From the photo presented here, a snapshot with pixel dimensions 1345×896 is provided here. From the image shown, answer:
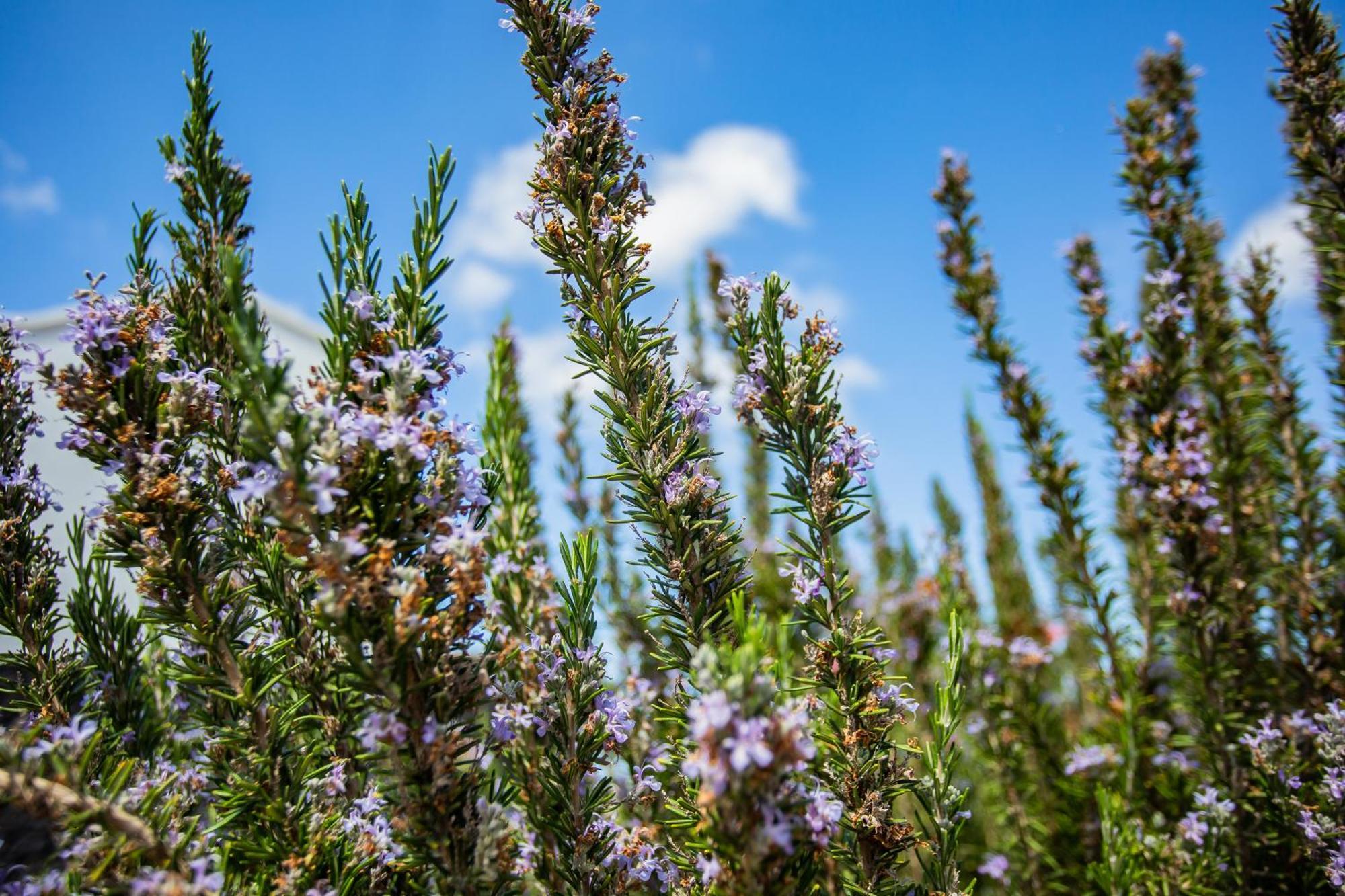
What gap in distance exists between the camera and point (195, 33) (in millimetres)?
2941

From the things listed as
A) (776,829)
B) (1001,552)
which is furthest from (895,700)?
(1001,552)

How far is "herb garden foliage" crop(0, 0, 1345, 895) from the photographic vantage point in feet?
6.42

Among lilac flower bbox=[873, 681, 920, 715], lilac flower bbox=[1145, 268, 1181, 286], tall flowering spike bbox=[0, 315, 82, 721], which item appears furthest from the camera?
lilac flower bbox=[1145, 268, 1181, 286]

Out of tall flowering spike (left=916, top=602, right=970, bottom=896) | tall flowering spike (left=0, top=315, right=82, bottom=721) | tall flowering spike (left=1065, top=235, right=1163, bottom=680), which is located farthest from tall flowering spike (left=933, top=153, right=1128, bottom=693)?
tall flowering spike (left=0, top=315, right=82, bottom=721)

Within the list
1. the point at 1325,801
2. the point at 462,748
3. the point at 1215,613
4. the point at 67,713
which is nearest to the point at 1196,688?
the point at 1215,613

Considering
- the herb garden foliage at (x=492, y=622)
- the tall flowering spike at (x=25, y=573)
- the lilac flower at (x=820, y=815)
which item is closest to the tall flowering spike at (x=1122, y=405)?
the herb garden foliage at (x=492, y=622)

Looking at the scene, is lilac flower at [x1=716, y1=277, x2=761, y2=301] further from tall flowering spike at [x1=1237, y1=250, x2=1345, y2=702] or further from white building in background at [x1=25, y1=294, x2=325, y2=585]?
tall flowering spike at [x1=1237, y1=250, x2=1345, y2=702]

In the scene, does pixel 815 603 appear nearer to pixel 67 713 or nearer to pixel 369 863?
pixel 369 863

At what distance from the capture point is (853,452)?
2.81 metres

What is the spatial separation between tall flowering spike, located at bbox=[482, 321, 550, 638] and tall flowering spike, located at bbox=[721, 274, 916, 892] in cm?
102

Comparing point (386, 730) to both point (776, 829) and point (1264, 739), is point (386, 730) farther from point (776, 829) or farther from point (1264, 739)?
point (1264, 739)

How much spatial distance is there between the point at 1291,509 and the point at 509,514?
17.2 ft

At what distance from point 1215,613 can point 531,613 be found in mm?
4075

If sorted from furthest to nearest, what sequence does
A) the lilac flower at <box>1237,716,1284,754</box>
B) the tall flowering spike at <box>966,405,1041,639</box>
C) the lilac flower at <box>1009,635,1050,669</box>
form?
the tall flowering spike at <box>966,405,1041,639</box> < the lilac flower at <box>1009,635,1050,669</box> < the lilac flower at <box>1237,716,1284,754</box>
